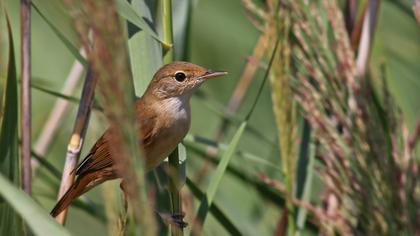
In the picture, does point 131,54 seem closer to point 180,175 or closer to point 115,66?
point 180,175

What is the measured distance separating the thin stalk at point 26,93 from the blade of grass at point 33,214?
87cm

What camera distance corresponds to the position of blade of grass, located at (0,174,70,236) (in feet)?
3.95

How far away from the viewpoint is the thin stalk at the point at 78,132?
2131mm

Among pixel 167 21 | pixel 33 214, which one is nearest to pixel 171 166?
pixel 167 21

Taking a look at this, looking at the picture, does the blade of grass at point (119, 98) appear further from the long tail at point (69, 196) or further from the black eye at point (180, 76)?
the black eye at point (180, 76)

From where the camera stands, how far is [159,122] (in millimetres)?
2535

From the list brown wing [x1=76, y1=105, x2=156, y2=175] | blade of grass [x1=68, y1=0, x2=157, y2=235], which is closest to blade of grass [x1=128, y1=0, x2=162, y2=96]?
brown wing [x1=76, y1=105, x2=156, y2=175]

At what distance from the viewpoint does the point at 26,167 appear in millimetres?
2113

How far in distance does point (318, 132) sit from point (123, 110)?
149 centimetres

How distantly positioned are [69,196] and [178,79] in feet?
1.89

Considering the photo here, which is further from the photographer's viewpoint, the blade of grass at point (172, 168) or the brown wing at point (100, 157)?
the brown wing at point (100, 157)

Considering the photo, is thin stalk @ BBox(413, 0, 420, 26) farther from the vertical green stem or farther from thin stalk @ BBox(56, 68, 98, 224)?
thin stalk @ BBox(56, 68, 98, 224)

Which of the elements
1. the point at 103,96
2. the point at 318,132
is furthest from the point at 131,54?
the point at 103,96

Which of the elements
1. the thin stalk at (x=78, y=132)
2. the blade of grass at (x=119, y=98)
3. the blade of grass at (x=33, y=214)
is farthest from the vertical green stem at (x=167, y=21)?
the blade of grass at (x=119, y=98)
